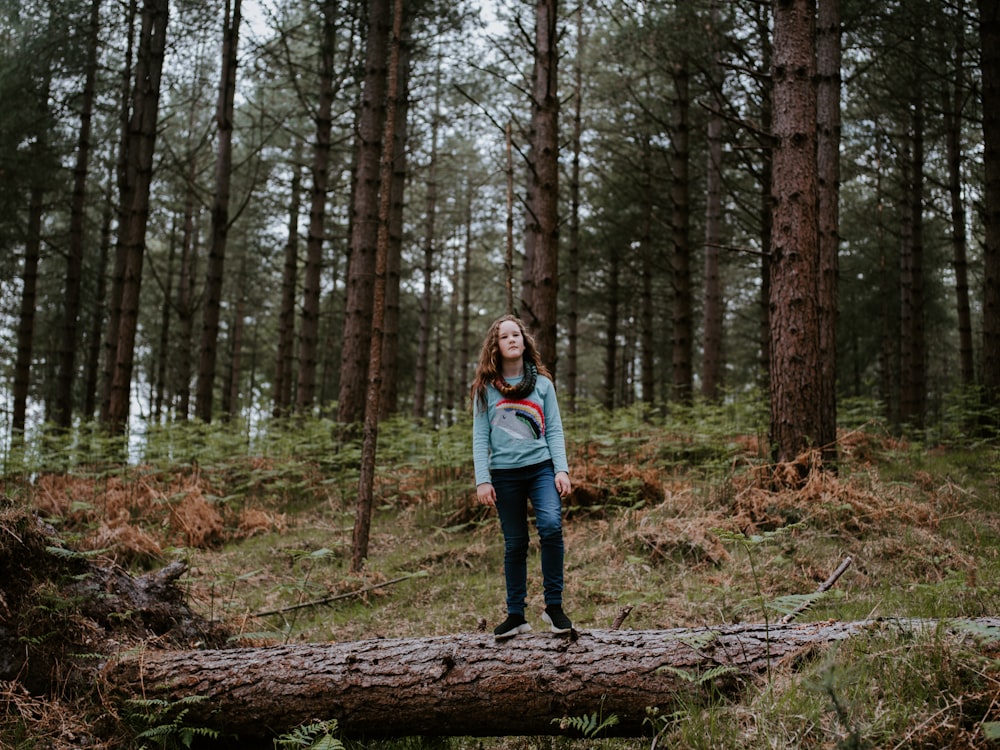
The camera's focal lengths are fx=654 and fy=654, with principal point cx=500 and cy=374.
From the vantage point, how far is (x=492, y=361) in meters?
4.14

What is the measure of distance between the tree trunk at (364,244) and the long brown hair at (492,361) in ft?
22.0

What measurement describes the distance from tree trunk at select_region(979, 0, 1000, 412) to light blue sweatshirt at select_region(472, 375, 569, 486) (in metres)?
10.3

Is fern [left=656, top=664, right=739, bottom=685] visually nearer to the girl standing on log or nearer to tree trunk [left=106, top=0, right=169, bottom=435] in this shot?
the girl standing on log

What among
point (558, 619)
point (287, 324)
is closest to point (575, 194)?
point (287, 324)

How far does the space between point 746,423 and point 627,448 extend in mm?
2402

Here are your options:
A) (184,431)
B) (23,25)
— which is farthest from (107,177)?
(184,431)

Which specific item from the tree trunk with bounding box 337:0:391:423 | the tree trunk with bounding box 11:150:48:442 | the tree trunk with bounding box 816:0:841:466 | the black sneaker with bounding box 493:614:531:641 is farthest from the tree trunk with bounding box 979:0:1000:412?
the tree trunk with bounding box 11:150:48:442

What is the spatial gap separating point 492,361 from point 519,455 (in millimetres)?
662

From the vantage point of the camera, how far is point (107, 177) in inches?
838

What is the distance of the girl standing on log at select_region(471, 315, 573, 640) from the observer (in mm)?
3627

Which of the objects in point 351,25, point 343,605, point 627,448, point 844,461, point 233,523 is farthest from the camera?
point 351,25

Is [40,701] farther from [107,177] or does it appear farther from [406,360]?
[107,177]

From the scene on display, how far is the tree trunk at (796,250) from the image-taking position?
21.0 ft

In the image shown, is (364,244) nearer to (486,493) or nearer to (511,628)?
(486,493)
